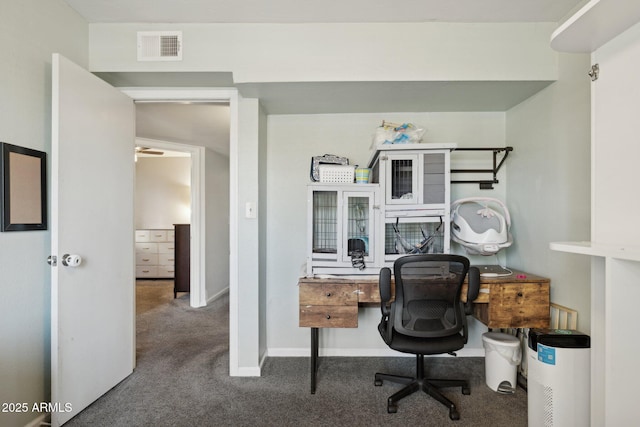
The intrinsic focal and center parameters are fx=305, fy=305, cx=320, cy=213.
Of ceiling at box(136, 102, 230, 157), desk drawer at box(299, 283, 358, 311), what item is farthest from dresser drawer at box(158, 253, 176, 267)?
desk drawer at box(299, 283, 358, 311)

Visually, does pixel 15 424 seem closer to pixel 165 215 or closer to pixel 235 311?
pixel 235 311

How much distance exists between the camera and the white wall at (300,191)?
256 cm

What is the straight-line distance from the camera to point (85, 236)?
71.3 inches

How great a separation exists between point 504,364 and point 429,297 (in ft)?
2.71

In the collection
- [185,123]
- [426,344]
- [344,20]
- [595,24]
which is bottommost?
[426,344]

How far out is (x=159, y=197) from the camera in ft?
19.9

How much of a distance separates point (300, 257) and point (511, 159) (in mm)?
1895

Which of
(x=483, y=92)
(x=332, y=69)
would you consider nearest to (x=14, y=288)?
(x=332, y=69)

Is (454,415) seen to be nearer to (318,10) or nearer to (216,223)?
(318,10)

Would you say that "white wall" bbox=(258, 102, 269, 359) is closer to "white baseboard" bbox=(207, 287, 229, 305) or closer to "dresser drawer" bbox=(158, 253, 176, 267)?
"white baseboard" bbox=(207, 287, 229, 305)

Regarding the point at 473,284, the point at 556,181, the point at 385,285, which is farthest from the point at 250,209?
the point at 556,181

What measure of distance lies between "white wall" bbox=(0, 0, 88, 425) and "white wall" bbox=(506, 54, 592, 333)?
306 cm

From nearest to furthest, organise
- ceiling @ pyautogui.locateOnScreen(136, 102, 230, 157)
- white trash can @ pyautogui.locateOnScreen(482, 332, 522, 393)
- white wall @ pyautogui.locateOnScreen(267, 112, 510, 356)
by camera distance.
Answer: white trash can @ pyautogui.locateOnScreen(482, 332, 522, 393), white wall @ pyautogui.locateOnScreen(267, 112, 510, 356), ceiling @ pyautogui.locateOnScreen(136, 102, 230, 157)

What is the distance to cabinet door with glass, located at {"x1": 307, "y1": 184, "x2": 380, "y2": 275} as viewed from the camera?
2.12m
